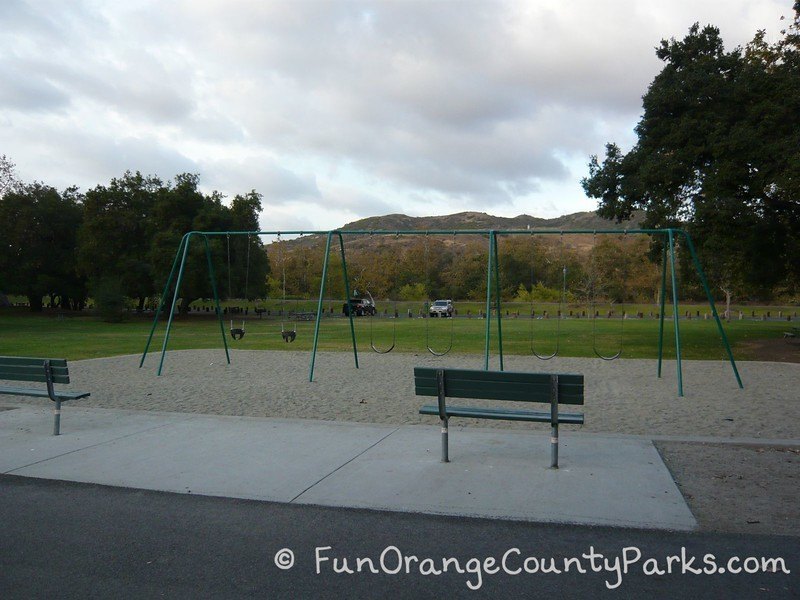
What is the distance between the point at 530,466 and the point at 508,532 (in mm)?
1626

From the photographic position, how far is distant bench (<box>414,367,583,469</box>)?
227 inches

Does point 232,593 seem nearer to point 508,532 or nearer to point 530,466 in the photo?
point 508,532

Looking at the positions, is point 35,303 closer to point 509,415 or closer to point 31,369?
point 31,369

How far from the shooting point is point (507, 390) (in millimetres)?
5992

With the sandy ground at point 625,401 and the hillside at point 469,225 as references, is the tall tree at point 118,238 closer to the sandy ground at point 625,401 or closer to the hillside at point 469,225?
the hillside at point 469,225

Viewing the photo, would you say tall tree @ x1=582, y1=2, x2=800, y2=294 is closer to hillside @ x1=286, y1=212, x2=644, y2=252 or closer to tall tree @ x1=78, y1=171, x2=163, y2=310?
hillside @ x1=286, y1=212, x2=644, y2=252

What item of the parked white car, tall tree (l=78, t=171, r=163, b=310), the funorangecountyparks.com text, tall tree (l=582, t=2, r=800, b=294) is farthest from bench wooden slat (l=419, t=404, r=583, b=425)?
tall tree (l=78, t=171, r=163, b=310)

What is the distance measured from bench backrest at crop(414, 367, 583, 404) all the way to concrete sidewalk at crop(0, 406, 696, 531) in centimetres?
59

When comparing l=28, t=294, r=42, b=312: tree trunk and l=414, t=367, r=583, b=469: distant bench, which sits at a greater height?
l=28, t=294, r=42, b=312: tree trunk

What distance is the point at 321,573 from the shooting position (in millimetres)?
3686

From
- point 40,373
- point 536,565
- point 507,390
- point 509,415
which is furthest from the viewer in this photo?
point 40,373

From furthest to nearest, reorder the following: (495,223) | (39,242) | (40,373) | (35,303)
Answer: (495,223) → (35,303) → (39,242) → (40,373)

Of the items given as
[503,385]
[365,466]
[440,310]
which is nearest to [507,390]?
[503,385]

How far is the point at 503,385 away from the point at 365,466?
144 centimetres
